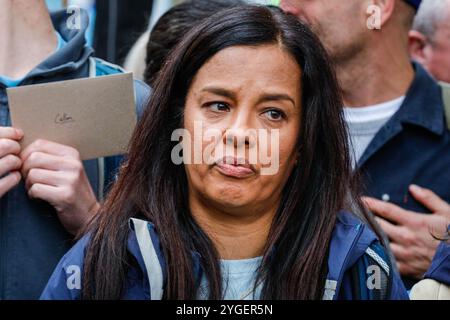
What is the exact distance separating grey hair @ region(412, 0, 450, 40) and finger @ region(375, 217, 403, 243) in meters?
1.62

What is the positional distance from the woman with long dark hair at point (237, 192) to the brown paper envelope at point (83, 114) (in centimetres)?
29

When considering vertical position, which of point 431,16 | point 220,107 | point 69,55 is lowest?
point 220,107

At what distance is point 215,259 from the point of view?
8.46ft

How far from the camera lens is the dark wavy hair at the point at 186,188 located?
99.3 inches

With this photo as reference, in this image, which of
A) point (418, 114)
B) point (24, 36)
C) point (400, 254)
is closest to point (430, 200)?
point (400, 254)

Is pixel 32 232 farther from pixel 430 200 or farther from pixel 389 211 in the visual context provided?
pixel 430 200

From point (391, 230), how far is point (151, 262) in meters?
1.43

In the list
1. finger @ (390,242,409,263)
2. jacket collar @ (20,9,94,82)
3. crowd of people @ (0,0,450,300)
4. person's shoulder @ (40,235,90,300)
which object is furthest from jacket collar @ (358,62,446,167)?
person's shoulder @ (40,235,90,300)

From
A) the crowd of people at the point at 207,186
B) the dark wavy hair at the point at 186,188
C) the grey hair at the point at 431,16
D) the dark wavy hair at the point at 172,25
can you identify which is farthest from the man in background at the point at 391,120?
the dark wavy hair at the point at 186,188

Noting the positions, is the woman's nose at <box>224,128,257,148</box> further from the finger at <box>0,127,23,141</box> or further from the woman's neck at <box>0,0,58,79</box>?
the woman's neck at <box>0,0,58,79</box>

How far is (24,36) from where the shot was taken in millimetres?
3150

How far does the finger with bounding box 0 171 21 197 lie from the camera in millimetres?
2887

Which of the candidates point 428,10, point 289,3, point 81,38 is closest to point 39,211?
point 81,38

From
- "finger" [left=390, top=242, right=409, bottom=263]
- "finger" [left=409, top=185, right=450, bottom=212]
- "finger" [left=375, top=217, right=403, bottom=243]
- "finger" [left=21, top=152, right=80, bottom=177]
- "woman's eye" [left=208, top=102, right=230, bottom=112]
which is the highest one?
"woman's eye" [left=208, top=102, right=230, bottom=112]
